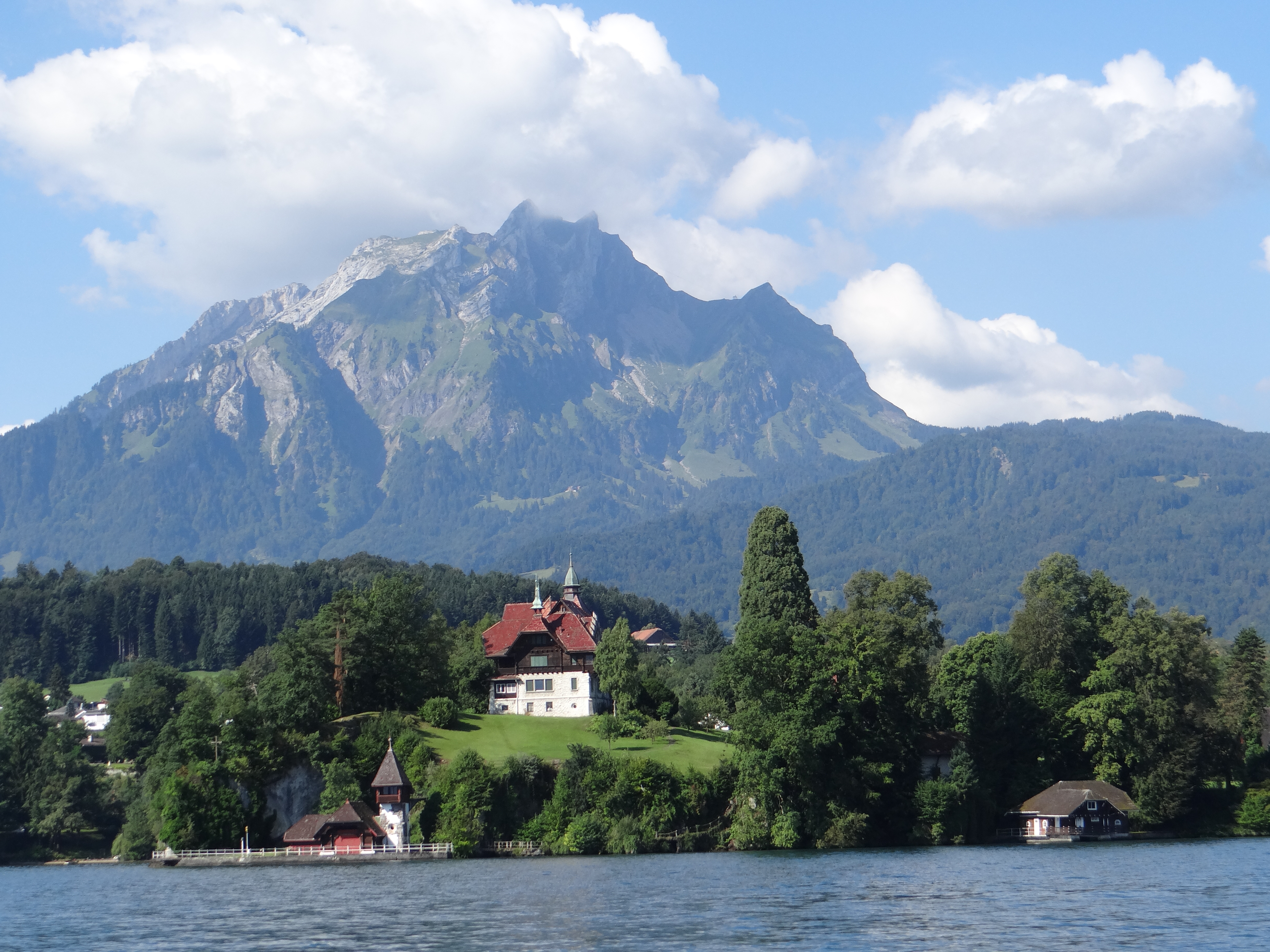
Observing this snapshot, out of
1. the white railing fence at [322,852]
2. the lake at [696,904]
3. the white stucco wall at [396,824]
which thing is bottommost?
the lake at [696,904]

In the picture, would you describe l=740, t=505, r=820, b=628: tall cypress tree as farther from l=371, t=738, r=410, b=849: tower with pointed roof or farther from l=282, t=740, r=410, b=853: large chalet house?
l=282, t=740, r=410, b=853: large chalet house

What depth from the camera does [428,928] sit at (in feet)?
167

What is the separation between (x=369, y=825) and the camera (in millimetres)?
86062

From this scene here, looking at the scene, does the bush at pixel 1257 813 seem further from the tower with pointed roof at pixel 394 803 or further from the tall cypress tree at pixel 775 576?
the tower with pointed roof at pixel 394 803

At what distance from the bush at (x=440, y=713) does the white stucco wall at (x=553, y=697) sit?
37.4 ft

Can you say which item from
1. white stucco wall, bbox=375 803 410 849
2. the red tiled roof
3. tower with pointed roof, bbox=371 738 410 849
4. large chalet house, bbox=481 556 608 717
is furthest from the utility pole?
the red tiled roof

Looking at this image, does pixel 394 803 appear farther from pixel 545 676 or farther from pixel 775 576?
pixel 775 576

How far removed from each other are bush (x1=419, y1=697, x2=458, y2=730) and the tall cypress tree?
2114 cm

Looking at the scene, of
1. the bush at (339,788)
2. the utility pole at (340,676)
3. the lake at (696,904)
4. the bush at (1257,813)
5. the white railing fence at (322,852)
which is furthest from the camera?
the utility pole at (340,676)

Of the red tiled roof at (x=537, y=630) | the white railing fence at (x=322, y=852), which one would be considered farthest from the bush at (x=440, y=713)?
the red tiled roof at (x=537, y=630)

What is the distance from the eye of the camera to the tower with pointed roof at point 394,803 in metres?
85.8

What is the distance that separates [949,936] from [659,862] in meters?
32.3

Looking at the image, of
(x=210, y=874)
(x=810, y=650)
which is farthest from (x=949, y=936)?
(x=210, y=874)

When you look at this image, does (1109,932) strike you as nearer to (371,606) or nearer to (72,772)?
(371,606)
